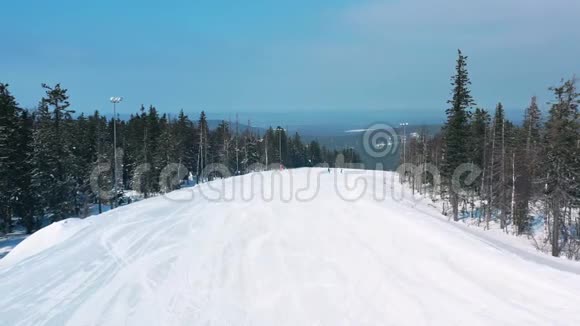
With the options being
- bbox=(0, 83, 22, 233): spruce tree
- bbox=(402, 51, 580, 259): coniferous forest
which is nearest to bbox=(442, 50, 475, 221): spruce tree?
bbox=(402, 51, 580, 259): coniferous forest

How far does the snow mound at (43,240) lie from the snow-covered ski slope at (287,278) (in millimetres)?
400

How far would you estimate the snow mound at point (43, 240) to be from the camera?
13023 millimetres

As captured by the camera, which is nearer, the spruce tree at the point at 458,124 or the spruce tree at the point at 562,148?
the spruce tree at the point at 562,148

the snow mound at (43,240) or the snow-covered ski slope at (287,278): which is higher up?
the snow-covered ski slope at (287,278)

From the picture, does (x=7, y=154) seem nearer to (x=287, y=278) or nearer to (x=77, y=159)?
(x=77, y=159)

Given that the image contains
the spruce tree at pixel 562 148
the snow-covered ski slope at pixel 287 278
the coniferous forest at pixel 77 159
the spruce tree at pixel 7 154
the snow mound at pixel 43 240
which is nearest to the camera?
the snow-covered ski slope at pixel 287 278

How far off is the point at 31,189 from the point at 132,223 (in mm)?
23422

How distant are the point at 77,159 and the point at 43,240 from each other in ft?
92.8

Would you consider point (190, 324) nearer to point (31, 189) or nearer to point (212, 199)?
point (212, 199)

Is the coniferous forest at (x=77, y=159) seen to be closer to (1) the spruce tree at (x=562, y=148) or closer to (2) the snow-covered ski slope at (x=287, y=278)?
(2) the snow-covered ski slope at (x=287, y=278)

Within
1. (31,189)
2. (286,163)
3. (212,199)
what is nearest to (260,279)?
(212,199)

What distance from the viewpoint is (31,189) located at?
109 ft

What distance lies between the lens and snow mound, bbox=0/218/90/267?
1302 centimetres

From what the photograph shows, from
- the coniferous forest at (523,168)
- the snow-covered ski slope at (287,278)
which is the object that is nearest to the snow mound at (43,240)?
the snow-covered ski slope at (287,278)
